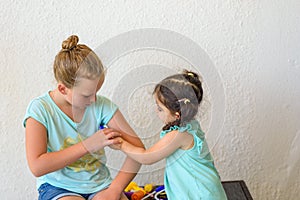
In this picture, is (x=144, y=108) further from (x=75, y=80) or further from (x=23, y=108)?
(x=23, y=108)

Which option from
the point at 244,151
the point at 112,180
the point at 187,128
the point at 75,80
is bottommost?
the point at 244,151

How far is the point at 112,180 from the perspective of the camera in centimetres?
128

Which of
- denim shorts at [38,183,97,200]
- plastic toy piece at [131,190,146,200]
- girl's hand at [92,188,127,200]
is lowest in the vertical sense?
plastic toy piece at [131,190,146,200]

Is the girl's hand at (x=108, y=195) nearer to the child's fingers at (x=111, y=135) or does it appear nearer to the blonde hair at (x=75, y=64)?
the child's fingers at (x=111, y=135)

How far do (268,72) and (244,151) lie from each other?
0.92 ft

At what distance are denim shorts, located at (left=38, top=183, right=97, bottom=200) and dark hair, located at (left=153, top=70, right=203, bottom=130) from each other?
29 centimetres

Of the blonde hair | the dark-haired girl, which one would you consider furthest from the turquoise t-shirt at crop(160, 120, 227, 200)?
the blonde hair

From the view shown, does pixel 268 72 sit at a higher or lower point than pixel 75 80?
lower

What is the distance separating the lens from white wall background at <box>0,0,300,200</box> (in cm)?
154

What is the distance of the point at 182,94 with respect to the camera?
112 cm

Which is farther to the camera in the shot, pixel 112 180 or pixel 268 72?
pixel 268 72

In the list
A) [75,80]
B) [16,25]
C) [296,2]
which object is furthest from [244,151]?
[16,25]

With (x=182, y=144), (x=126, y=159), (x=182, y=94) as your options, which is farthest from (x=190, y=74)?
(x=126, y=159)

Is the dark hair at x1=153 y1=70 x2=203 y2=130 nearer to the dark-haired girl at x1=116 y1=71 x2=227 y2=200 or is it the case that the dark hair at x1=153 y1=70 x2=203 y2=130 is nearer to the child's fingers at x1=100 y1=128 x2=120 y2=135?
the dark-haired girl at x1=116 y1=71 x2=227 y2=200
